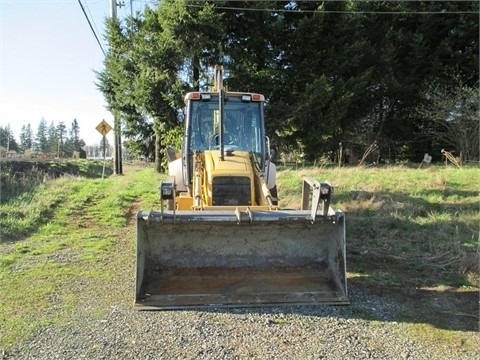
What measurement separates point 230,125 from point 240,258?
2463mm

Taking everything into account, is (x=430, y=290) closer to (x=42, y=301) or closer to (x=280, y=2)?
(x=42, y=301)

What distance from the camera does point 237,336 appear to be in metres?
4.23

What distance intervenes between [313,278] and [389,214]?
14.9ft

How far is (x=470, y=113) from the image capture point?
20.7 m

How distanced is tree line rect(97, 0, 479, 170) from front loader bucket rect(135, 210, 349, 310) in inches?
501

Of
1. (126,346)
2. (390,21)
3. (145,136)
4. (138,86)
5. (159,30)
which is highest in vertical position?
(390,21)

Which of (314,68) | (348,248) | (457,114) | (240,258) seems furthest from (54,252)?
(457,114)

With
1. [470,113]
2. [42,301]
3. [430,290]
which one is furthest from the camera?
[470,113]

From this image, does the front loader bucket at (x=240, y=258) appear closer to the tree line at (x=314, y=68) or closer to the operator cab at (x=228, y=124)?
the operator cab at (x=228, y=124)

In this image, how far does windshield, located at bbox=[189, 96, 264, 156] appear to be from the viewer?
7059mm

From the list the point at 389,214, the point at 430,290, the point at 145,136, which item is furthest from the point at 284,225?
the point at 145,136

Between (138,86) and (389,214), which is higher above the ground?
(138,86)

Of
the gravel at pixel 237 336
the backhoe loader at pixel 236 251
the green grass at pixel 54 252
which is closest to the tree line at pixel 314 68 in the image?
the green grass at pixel 54 252

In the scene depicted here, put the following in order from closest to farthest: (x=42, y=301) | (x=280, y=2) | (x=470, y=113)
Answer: (x=42, y=301) → (x=280, y=2) → (x=470, y=113)
